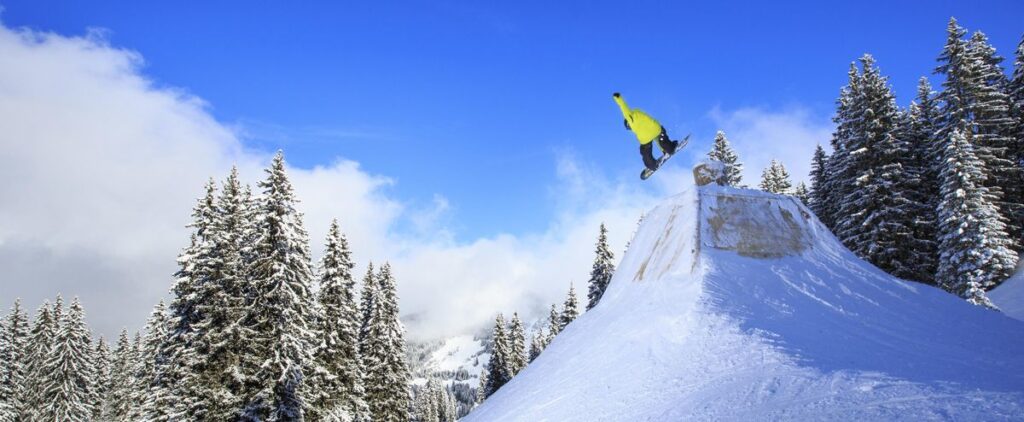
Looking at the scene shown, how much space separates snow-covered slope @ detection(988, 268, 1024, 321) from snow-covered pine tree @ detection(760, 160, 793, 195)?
2264 cm

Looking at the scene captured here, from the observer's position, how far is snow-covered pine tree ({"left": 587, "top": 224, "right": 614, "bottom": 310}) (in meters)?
40.1

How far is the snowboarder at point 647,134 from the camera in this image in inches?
663

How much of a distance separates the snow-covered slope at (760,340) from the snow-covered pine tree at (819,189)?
2408 centimetres

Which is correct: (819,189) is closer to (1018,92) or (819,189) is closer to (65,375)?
(1018,92)

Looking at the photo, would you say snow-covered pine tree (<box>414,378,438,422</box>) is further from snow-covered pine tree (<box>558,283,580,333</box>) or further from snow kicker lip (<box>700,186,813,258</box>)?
snow kicker lip (<box>700,186,813,258</box>)

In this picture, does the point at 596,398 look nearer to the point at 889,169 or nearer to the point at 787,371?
the point at 787,371

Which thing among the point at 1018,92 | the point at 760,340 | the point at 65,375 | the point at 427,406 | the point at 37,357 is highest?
the point at 1018,92

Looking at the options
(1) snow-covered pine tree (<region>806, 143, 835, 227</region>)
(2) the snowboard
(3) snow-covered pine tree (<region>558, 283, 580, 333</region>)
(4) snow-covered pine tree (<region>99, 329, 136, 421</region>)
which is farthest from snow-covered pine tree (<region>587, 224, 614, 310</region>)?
(4) snow-covered pine tree (<region>99, 329, 136, 421</region>)

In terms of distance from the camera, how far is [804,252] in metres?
15.2

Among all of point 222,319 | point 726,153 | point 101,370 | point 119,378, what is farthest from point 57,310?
point 726,153

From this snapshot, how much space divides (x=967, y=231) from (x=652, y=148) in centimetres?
1712

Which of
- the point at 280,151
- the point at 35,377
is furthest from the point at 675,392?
the point at 35,377

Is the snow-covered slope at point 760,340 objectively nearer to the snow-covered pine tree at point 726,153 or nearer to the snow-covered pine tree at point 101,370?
the snow-covered pine tree at point 726,153

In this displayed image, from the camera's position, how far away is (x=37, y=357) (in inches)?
1633
